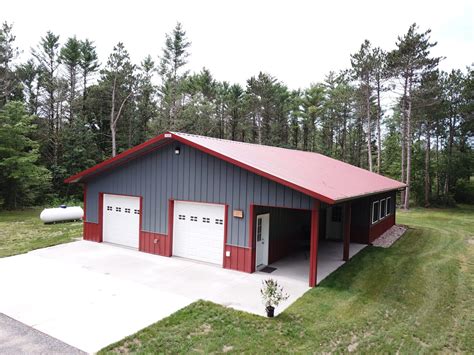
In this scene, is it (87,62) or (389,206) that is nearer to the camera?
(389,206)

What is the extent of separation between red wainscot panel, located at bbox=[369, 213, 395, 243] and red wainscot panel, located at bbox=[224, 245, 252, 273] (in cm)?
652

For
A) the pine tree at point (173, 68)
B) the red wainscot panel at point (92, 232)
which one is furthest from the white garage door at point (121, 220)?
the pine tree at point (173, 68)

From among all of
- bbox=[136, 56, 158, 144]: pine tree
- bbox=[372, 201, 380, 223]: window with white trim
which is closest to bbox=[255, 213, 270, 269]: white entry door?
bbox=[372, 201, 380, 223]: window with white trim

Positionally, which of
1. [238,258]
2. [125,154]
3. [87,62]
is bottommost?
[238,258]

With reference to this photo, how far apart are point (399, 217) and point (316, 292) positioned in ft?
56.1

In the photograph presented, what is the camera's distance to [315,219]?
8.41 meters

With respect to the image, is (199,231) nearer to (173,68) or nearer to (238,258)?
(238,258)

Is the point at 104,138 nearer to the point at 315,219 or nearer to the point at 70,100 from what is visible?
the point at 70,100

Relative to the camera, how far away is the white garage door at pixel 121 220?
40.2 feet

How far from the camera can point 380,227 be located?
15.6 metres

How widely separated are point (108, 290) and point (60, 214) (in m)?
10.2

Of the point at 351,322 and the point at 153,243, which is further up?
the point at 153,243

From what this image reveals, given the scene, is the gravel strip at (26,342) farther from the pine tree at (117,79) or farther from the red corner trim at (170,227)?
the pine tree at (117,79)

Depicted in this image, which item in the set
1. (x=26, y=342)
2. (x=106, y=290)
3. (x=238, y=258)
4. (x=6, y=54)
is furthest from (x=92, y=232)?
(x=6, y=54)
